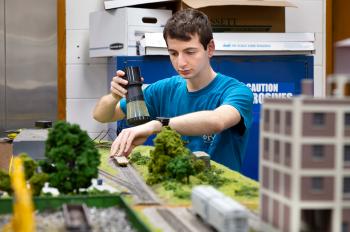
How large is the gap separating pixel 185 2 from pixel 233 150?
1.34 metres

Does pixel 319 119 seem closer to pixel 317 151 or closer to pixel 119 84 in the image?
pixel 317 151

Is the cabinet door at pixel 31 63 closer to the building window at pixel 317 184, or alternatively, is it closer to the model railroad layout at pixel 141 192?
the model railroad layout at pixel 141 192

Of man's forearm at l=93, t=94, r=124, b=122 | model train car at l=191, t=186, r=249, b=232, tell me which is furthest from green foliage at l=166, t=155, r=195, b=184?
man's forearm at l=93, t=94, r=124, b=122

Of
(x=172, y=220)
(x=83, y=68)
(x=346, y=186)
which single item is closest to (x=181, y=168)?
(x=172, y=220)

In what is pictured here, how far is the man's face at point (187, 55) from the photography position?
9.27ft

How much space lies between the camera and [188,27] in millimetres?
2852

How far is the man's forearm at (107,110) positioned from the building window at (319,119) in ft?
5.91

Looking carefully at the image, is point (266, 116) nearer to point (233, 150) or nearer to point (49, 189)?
point (49, 189)

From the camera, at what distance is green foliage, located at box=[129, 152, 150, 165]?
2602 mm

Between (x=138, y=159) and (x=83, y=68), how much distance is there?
206 centimetres

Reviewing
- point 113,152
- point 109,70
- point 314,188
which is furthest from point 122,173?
point 109,70

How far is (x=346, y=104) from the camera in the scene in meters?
1.35

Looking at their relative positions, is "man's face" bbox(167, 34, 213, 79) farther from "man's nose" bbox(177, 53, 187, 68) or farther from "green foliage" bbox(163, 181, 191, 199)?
"green foliage" bbox(163, 181, 191, 199)

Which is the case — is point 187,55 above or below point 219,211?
above
